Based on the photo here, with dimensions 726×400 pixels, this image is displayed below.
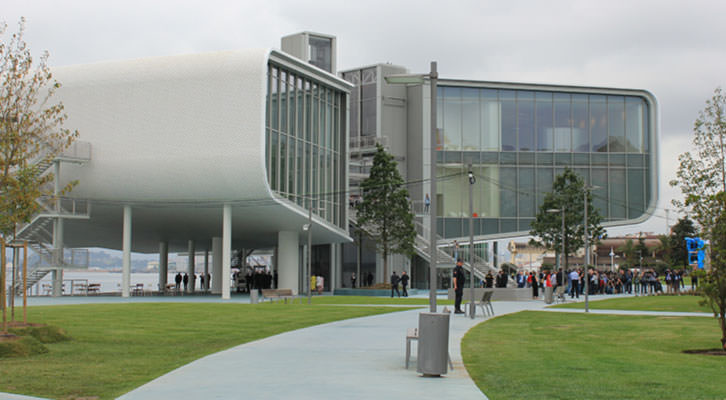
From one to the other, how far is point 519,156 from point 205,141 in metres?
30.0

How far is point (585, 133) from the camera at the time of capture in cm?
6450

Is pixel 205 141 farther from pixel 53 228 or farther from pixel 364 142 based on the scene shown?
pixel 364 142

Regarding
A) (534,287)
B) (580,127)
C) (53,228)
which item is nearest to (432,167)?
(534,287)

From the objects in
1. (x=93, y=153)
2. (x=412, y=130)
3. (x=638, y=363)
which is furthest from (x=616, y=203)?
(x=638, y=363)

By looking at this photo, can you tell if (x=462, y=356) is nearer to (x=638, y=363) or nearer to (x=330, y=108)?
(x=638, y=363)

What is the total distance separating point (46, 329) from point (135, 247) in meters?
56.3

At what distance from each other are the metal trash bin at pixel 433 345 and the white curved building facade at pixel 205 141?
A: 31.2 m

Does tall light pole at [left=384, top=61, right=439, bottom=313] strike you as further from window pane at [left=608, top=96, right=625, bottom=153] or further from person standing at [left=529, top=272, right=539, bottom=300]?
window pane at [left=608, top=96, right=625, bottom=153]

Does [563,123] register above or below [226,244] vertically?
above

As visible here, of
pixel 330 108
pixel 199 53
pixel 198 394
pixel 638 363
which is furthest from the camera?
pixel 330 108

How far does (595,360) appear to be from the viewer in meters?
14.0

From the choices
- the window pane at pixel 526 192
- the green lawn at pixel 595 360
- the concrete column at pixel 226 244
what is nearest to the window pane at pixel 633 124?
the window pane at pixel 526 192

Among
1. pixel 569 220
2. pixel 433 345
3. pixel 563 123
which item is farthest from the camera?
pixel 563 123

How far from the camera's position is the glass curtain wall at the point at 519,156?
208ft
